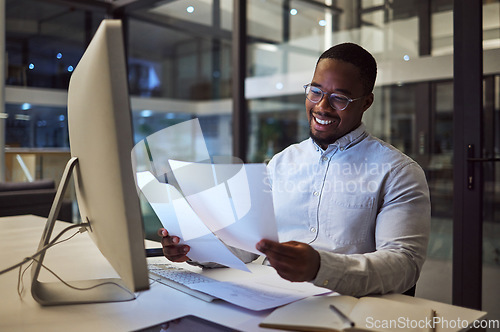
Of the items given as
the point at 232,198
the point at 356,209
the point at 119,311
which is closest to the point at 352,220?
the point at 356,209

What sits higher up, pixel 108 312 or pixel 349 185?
pixel 349 185

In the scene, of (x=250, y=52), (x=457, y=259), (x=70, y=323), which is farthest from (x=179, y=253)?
(x=250, y=52)

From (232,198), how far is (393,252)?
1.60ft

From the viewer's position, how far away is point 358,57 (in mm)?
1434

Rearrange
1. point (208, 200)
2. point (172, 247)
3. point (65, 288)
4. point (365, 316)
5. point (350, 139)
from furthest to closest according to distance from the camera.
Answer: point (350, 139) → point (172, 247) → point (65, 288) → point (208, 200) → point (365, 316)

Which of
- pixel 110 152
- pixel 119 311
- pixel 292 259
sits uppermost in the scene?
pixel 110 152

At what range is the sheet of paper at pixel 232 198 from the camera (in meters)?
0.81

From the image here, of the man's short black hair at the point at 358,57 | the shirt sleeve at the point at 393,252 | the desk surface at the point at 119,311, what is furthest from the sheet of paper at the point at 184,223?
the man's short black hair at the point at 358,57

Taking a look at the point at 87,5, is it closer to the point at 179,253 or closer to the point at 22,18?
the point at 22,18

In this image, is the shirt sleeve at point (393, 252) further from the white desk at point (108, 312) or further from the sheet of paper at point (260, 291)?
the white desk at point (108, 312)

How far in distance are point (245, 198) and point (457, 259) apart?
6.51 feet

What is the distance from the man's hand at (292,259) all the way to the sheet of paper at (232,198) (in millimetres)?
24

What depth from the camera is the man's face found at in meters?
1.43

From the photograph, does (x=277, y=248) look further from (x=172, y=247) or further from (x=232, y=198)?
(x=172, y=247)
